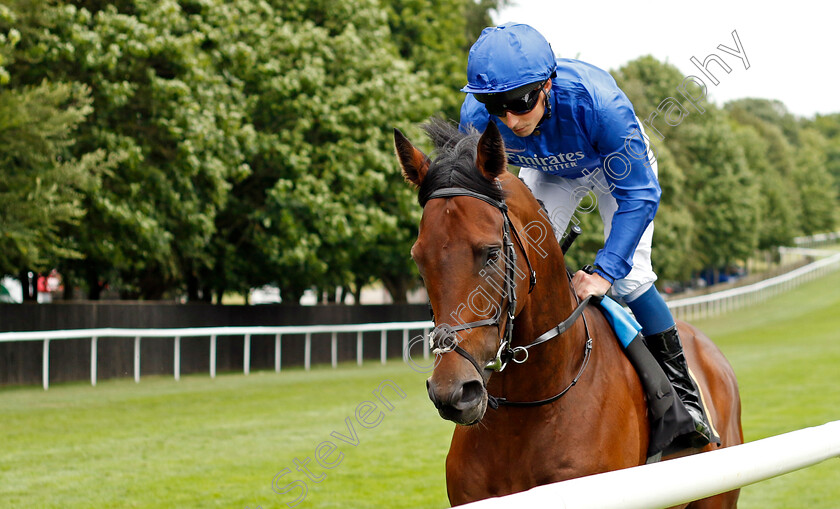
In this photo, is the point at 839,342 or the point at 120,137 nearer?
the point at 120,137

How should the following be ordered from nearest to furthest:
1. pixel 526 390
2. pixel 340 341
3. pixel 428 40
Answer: pixel 526 390
pixel 340 341
pixel 428 40

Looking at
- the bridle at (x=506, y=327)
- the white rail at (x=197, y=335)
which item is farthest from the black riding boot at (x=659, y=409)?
the white rail at (x=197, y=335)

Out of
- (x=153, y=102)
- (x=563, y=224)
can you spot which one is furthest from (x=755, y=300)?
(x=563, y=224)

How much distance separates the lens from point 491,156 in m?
2.60

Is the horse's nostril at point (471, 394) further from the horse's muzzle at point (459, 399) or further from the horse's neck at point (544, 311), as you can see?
the horse's neck at point (544, 311)

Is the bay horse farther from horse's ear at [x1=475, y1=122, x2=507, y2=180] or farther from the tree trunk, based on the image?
the tree trunk

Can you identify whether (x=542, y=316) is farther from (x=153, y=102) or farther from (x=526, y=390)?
(x=153, y=102)

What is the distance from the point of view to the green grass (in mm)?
6250

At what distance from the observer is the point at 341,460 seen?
7.68 metres

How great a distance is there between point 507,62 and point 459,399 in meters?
1.20

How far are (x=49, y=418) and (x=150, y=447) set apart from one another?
8.15 feet

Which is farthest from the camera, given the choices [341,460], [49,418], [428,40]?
[428,40]

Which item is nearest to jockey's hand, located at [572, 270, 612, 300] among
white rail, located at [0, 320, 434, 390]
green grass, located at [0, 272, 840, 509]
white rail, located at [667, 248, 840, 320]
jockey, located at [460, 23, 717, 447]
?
jockey, located at [460, 23, 717, 447]

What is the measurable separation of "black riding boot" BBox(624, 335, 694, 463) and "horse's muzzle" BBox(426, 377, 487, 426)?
4.07 feet
